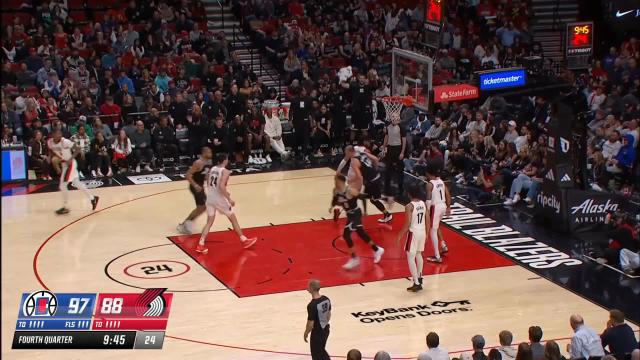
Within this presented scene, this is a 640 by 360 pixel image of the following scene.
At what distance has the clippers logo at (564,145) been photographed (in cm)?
1722

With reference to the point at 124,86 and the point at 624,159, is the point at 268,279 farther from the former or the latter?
the point at 124,86

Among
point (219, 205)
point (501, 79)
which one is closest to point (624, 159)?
point (501, 79)

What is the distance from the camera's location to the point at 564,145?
17.3 m

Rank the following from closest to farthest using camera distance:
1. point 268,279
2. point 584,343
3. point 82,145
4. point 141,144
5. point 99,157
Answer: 1. point 584,343
2. point 268,279
3. point 82,145
4. point 99,157
5. point 141,144

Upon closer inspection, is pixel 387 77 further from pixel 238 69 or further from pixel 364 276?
pixel 364 276

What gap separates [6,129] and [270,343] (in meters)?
11.7

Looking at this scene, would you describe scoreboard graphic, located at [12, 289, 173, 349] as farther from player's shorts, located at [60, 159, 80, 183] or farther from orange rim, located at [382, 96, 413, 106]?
orange rim, located at [382, 96, 413, 106]

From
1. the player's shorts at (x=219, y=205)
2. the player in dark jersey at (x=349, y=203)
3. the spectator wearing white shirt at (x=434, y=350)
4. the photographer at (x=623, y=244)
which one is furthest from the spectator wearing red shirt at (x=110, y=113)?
the spectator wearing white shirt at (x=434, y=350)

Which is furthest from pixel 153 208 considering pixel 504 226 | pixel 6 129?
pixel 504 226

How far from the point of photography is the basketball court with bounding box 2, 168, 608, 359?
12.5 m

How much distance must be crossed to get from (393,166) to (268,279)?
5.78 meters

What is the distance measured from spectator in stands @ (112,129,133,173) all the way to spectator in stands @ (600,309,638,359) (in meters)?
14.4

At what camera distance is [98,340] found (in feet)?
37.4

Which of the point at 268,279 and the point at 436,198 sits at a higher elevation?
the point at 436,198
